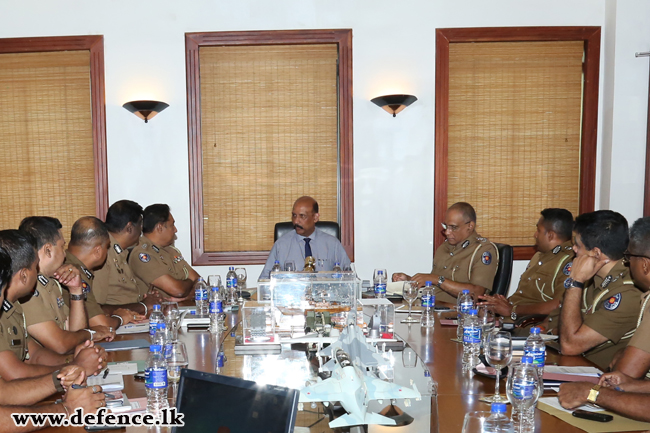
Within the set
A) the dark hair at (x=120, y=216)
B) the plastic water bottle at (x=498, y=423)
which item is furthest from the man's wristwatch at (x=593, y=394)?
the dark hair at (x=120, y=216)

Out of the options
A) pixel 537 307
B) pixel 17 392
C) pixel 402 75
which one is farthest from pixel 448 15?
pixel 17 392

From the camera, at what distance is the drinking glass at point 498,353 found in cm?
189

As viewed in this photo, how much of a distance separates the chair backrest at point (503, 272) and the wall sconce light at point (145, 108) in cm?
310

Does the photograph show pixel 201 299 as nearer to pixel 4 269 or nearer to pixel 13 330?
pixel 13 330

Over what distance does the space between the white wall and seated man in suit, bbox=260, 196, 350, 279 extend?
78 cm

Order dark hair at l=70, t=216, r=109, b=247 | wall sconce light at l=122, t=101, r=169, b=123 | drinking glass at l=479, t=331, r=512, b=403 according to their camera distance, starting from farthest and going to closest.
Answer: wall sconce light at l=122, t=101, r=169, b=123 → dark hair at l=70, t=216, r=109, b=247 → drinking glass at l=479, t=331, r=512, b=403

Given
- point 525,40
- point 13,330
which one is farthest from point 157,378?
point 525,40

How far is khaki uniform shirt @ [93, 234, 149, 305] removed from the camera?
362 cm

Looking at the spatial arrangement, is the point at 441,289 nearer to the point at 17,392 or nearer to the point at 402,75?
the point at 402,75

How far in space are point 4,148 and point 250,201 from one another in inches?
90.1

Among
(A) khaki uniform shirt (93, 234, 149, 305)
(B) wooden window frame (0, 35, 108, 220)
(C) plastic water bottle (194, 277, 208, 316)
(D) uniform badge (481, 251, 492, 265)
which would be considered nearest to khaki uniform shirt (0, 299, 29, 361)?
(C) plastic water bottle (194, 277, 208, 316)

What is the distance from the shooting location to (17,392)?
1.87 m

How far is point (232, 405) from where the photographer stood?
3.97 feet

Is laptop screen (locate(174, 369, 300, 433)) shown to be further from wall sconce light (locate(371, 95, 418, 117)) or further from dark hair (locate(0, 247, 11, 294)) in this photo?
wall sconce light (locate(371, 95, 418, 117))
